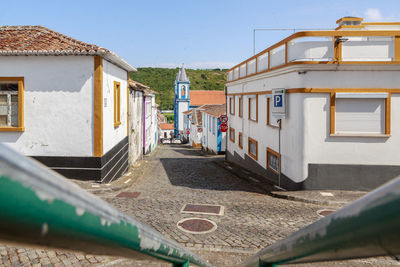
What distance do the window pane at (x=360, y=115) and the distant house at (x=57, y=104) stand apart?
849 centimetres

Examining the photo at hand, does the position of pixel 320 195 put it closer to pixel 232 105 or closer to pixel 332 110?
pixel 332 110

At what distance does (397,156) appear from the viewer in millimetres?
11820

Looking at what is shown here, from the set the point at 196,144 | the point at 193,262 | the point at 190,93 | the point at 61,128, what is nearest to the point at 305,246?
the point at 193,262

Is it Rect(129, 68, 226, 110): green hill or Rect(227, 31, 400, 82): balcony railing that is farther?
Rect(129, 68, 226, 110): green hill

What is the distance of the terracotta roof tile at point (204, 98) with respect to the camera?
85.1 meters

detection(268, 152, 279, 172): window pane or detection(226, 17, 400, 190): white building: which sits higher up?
detection(226, 17, 400, 190): white building

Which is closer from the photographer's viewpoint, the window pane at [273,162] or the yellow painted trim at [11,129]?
the yellow painted trim at [11,129]

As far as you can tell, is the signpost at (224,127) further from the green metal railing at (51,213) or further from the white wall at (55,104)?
the green metal railing at (51,213)

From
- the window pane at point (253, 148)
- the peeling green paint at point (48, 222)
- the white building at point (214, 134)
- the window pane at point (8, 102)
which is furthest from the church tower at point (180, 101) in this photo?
the peeling green paint at point (48, 222)

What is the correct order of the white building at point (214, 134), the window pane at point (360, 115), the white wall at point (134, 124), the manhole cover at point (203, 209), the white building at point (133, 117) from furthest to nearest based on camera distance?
the white building at point (214, 134), the white wall at point (134, 124), the white building at point (133, 117), the window pane at point (360, 115), the manhole cover at point (203, 209)

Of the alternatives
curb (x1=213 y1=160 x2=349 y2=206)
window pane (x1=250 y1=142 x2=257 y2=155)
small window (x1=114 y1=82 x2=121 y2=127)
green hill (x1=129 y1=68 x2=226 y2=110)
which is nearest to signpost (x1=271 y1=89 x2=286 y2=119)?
curb (x1=213 y1=160 x2=349 y2=206)

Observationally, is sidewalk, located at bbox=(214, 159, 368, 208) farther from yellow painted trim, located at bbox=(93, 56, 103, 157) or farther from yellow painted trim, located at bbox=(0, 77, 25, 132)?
yellow painted trim, located at bbox=(0, 77, 25, 132)

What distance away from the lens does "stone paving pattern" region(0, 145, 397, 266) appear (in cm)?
629

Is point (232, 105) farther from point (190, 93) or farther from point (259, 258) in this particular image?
point (190, 93)
